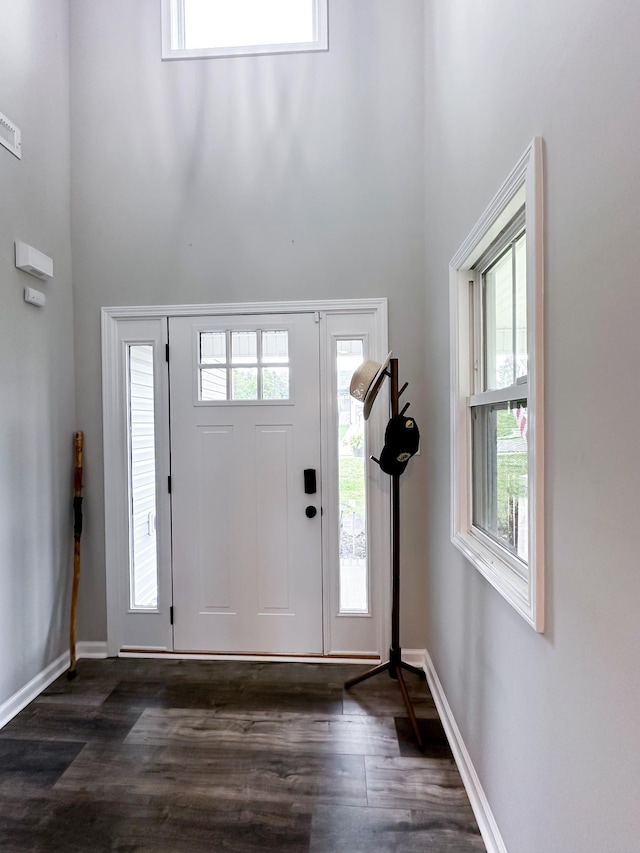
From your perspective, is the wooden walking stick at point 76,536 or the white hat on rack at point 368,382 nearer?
the white hat on rack at point 368,382

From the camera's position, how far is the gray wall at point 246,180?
7.41ft

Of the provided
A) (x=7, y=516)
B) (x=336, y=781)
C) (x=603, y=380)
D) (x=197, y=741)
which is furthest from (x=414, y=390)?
(x=7, y=516)

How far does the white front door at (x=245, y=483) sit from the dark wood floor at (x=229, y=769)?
→ 0.98ft

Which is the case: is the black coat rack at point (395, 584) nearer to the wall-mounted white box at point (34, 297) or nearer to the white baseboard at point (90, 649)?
the white baseboard at point (90, 649)

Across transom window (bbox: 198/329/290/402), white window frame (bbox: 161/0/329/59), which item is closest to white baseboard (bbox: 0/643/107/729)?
transom window (bbox: 198/329/290/402)

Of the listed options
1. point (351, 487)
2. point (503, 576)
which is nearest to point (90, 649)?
point (351, 487)

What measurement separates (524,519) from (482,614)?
420 mm

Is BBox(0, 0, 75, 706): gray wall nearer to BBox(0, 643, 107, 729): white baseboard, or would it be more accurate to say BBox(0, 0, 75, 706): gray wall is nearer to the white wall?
BBox(0, 643, 107, 729): white baseboard

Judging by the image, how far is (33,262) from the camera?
207cm

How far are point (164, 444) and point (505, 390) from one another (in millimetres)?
1942

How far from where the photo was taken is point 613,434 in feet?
2.44

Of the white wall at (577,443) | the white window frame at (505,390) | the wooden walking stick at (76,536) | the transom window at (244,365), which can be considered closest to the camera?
the white wall at (577,443)

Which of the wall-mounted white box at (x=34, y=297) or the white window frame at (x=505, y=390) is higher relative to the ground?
the wall-mounted white box at (x=34, y=297)

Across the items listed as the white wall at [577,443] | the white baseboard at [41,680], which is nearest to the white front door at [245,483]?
the white baseboard at [41,680]
